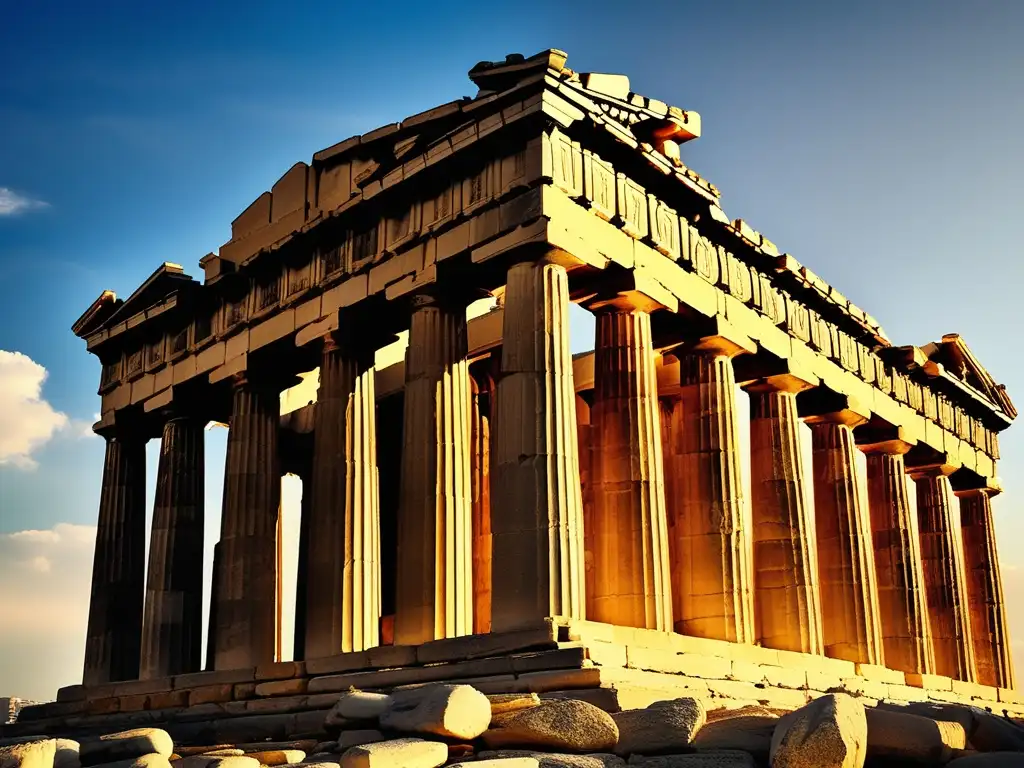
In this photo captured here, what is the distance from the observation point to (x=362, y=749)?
51.2 feet

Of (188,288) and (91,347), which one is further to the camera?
(91,347)

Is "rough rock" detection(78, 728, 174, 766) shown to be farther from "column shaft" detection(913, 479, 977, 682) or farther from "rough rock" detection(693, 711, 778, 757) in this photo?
"column shaft" detection(913, 479, 977, 682)

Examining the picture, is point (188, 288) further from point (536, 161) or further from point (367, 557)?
point (536, 161)

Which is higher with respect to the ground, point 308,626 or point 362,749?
point 308,626

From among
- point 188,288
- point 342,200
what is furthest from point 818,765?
point 188,288

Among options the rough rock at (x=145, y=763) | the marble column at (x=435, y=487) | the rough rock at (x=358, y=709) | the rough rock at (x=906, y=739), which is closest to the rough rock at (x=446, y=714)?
the rough rock at (x=358, y=709)

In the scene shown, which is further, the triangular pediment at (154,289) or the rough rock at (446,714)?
the triangular pediment at (154,289)

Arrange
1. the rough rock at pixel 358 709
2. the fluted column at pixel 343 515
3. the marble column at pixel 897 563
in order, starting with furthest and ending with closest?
1. the marble column at pixel 897 563
2. the fluted column at pixel 343 515
3. the rough rock at pixel 358 709

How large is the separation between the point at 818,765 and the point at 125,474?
2832 centimetres

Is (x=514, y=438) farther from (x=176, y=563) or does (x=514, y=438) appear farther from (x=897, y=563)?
(x=897, y=563)

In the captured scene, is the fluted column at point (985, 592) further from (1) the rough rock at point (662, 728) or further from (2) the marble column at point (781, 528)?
(1) the rough rock at point (662, 728)

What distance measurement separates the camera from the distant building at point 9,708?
161ft

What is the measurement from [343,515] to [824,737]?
1673 cm

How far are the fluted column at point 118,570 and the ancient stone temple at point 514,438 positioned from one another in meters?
0.08
